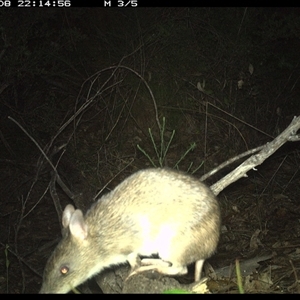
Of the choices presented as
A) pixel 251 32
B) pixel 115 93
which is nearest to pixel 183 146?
pixel 115 93

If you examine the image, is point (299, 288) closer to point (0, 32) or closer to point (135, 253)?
point (135, 253)

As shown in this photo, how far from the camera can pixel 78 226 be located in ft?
13.8

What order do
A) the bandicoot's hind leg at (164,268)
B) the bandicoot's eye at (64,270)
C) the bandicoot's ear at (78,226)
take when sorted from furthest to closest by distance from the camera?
the bandicoot's hind leg at (164,268), the bandicoot's eye at (64,270), the bandicoot's ear at (78,226)

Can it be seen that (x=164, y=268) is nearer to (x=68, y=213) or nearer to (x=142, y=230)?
(x=142, y=230)

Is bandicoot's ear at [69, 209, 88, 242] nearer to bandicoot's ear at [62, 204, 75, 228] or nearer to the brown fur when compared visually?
the brown fur

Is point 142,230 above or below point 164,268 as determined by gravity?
above

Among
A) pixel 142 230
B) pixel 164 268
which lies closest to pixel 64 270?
pixel 142 230

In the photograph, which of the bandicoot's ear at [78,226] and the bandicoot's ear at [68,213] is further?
the bandicoot's ear at [68,213]

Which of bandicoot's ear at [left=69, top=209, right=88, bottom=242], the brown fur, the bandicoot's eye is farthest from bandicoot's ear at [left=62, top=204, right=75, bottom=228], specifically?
the bandicoot's eye

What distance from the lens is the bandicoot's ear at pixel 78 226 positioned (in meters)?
4.07

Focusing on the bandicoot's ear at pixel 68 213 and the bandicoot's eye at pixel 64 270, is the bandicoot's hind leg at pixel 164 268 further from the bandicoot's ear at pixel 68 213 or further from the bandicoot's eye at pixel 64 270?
the bandicoot's ear at pixel 68 213

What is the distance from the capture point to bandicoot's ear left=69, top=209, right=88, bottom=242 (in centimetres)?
407

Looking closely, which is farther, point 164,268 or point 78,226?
point 164,268

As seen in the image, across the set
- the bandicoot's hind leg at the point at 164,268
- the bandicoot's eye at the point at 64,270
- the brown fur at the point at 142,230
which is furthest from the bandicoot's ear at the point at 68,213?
the bandicoot's hind leg at the point at 164,268
